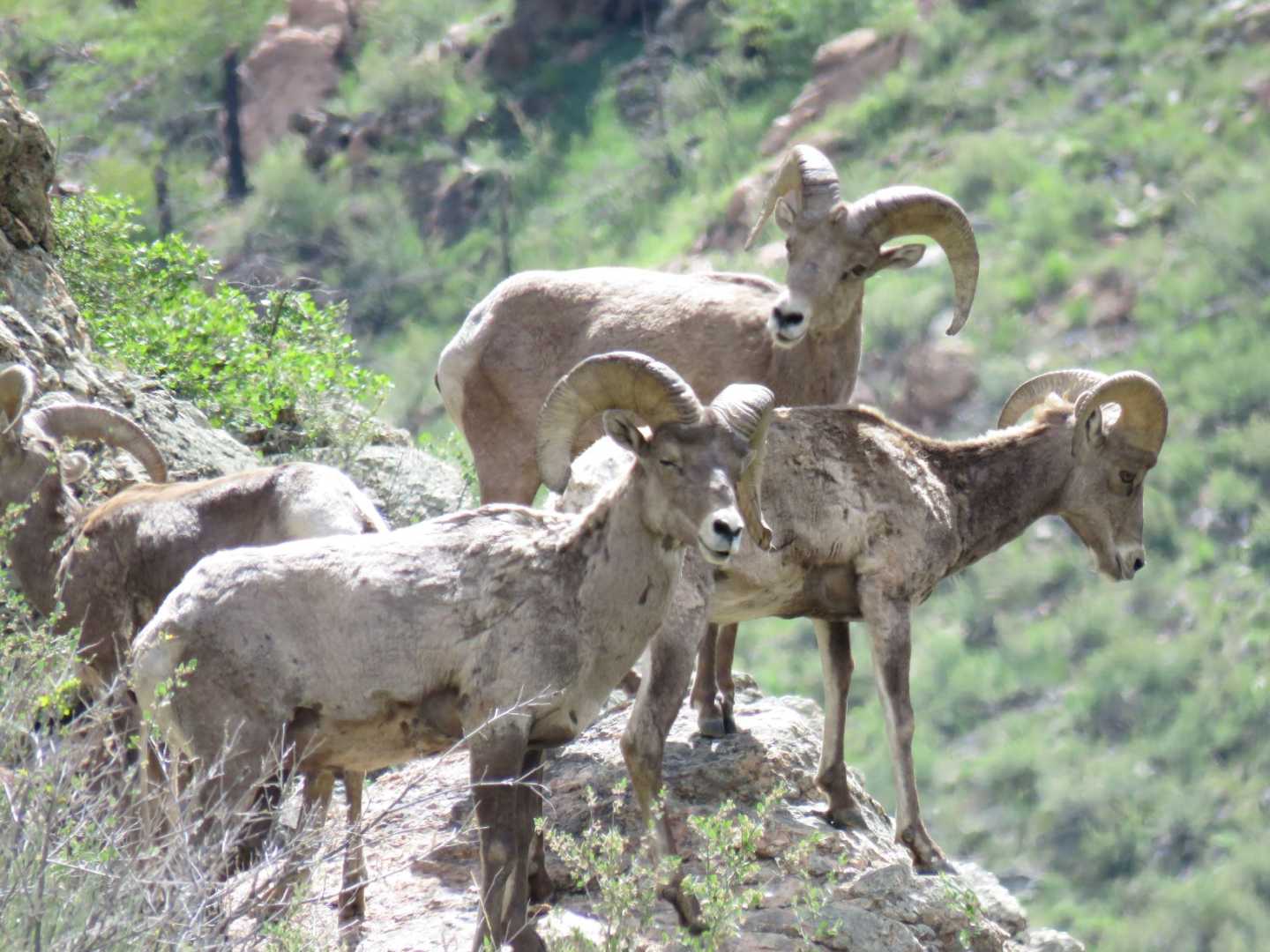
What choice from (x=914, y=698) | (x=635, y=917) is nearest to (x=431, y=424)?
(x=914, y=698)

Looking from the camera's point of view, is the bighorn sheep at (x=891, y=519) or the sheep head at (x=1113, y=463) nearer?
the bighorn sheep at (x=891, y=519)

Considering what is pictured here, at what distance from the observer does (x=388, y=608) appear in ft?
25.3

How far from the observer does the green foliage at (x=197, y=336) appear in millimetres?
13438

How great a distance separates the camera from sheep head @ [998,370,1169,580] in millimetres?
10336

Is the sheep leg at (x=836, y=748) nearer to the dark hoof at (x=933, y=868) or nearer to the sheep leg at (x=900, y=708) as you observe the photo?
the sheep leg at (x=900, y=708)

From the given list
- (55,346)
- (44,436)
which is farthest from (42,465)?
(55,346)

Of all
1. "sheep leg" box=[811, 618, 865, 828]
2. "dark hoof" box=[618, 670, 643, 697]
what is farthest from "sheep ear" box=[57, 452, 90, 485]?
"sheep leg" box=[811, 618, 865, 828]

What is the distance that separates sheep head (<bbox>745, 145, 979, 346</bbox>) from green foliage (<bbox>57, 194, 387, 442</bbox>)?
3918mm

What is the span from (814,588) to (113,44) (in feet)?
152

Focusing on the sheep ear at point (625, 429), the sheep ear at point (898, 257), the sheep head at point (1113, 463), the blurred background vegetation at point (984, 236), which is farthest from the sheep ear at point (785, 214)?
the blurred background vegetation at point (984, 236)

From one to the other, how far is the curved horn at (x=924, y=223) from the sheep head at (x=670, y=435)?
2731 millimetres

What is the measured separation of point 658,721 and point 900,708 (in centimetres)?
141

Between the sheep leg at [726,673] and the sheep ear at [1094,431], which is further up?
the sheep ear at [1094,431]

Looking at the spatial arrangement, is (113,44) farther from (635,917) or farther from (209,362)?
(635,917)
